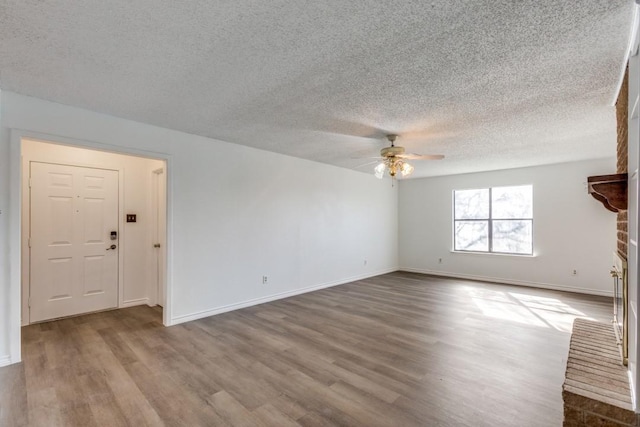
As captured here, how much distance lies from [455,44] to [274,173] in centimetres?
350

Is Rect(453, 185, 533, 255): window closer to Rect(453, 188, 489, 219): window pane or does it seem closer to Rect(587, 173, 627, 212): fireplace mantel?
Rect(453, 188, 489, 219): window pane

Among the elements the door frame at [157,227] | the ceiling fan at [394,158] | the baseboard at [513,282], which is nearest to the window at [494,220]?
the baseboard at [513,282]

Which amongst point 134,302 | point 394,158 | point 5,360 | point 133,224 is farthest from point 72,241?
point 394,158

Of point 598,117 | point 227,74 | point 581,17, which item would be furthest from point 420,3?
point 598,117

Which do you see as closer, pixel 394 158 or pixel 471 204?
pixel 394 158

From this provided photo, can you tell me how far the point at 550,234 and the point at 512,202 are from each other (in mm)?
922

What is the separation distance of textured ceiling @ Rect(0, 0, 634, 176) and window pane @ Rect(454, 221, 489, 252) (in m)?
3.27

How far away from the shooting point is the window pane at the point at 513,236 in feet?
19.9

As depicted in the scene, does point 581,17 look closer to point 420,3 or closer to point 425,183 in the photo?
point 420,3

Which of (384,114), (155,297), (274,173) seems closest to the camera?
(384,114)

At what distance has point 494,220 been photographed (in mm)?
6516

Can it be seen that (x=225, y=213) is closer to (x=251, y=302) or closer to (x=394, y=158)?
(x=251, y=302)

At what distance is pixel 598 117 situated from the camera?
126 inches

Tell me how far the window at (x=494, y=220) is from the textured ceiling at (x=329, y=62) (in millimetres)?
2712
